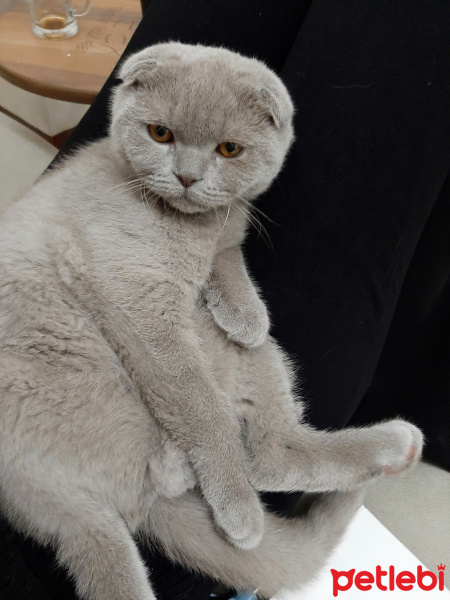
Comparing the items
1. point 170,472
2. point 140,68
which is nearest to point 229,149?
point 140,68

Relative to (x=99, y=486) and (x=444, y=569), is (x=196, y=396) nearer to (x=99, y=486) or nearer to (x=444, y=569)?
(x=99, y=486)

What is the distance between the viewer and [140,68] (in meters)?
0.83

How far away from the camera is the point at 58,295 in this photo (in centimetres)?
81

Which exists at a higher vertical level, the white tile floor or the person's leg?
the person's leg

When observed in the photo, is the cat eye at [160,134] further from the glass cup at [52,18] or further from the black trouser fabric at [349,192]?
the glass cup at [52,18]

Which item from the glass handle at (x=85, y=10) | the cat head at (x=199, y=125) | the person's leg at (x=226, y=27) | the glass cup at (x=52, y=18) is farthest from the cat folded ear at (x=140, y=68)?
the glass handle at (x=85, y=10)

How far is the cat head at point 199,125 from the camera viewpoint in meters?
0.81

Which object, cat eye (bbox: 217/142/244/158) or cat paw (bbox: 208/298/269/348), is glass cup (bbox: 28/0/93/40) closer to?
cat eye (bbox: 217/142/244/158)

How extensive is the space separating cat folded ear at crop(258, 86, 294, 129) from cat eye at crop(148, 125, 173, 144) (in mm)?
165

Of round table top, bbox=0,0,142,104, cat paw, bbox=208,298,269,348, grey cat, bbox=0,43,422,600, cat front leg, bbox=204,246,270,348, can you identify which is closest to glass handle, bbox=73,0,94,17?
round table top, bbox=0,0,142,104

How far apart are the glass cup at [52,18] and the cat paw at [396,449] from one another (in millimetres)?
1737

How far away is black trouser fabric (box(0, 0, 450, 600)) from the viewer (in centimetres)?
84

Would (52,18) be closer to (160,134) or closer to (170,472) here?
(160,134)

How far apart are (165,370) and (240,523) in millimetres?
263
